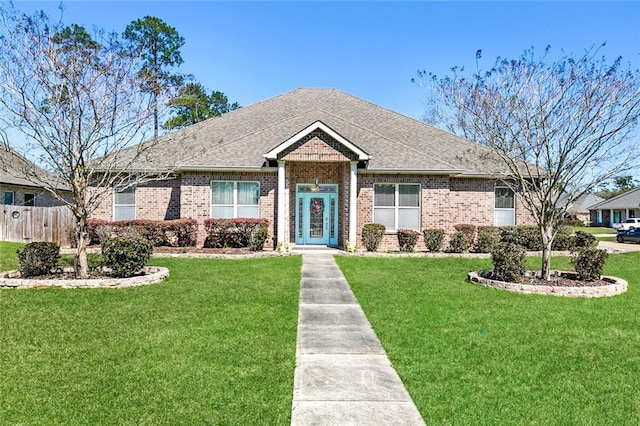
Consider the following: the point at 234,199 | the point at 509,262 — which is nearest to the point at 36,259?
the point at 234,199

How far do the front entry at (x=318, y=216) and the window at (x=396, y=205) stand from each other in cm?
183

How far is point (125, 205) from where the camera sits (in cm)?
1945

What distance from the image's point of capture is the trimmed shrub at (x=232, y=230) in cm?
1745

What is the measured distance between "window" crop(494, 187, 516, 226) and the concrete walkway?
1377cm

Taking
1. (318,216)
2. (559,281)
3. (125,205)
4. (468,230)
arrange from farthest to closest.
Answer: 1. (125,205)
2. (318,216)
3. (468,230)
4. (559,281)

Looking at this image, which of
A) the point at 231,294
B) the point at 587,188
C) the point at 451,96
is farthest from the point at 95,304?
the point at 587,188

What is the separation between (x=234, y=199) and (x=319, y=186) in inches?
142

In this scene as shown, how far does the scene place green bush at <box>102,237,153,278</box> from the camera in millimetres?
10688

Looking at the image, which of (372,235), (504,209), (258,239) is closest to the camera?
(258,239)

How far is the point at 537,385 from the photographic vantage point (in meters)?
5.02

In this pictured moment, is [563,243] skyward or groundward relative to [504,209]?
groundward

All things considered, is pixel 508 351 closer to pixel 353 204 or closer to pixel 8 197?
pixel 353 204

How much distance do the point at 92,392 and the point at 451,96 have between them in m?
12.1

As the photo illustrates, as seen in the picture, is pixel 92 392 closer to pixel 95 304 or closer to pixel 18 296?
pixel 95 304
